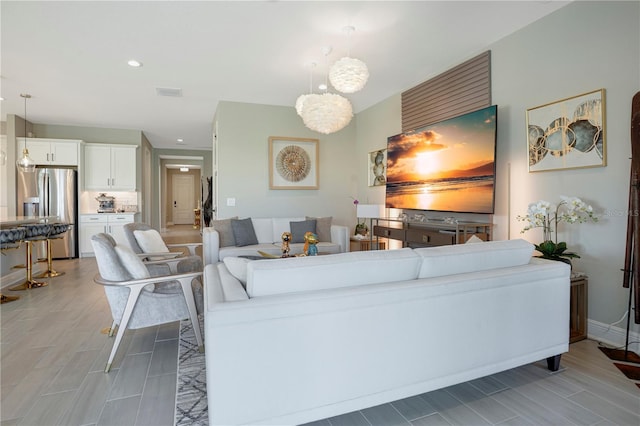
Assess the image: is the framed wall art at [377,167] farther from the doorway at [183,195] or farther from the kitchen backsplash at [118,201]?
the doorway at [183,195]

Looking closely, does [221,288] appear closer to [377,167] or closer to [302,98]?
[302,98]

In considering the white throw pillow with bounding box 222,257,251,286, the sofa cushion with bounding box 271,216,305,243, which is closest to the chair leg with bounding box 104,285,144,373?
the white throw pillow with bounding box 222,257,251,286

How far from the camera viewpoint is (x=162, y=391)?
2027 mm

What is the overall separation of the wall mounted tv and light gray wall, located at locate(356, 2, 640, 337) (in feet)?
0.65

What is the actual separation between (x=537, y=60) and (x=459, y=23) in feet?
2.70

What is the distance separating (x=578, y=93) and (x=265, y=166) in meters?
4.31

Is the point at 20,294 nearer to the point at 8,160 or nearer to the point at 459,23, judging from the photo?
the point at 8,160

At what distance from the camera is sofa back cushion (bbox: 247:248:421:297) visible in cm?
156

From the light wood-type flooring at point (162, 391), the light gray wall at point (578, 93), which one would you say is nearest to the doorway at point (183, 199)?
the light wood-type flooring at point (162, 391)

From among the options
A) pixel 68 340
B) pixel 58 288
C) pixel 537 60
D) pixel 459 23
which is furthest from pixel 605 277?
pixel 58 288

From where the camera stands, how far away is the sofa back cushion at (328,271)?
1.56m

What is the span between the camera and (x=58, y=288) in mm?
4367

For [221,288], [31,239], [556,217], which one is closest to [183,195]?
[31,239]


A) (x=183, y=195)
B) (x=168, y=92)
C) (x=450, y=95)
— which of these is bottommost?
(x=183, y=195)
